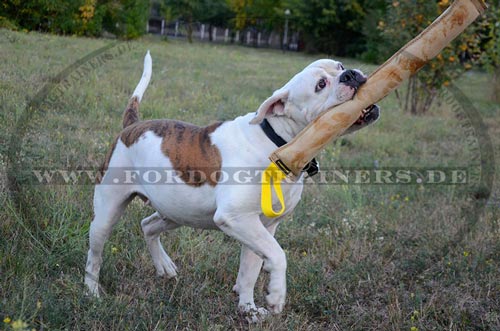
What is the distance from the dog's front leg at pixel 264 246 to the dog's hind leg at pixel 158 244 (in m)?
0.95

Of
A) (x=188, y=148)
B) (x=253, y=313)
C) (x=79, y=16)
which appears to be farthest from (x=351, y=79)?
(x=79, y=16)

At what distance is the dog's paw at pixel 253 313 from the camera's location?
3.62 meters

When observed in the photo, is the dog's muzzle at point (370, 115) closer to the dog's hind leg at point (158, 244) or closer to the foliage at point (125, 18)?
the dog's hind leg at point (158, 244)

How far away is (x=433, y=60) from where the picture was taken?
11797 mm

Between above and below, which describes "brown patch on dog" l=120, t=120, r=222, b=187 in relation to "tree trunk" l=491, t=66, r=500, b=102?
above

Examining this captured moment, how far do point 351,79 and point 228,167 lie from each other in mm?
946

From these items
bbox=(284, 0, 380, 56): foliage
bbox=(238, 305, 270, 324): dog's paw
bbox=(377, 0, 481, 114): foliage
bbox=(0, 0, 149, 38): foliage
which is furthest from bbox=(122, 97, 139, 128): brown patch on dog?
bbox=(284, 0, 380, 56): foliage

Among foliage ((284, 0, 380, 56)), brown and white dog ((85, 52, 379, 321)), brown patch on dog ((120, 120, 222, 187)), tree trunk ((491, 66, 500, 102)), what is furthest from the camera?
foliage ((284, 0, 380, 56))

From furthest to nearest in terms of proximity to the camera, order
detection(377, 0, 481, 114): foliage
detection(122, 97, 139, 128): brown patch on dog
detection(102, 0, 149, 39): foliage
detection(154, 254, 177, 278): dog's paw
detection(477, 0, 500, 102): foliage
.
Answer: detection(102, 0, 149, 39): foliage < detection(477, 0, 500, 102): foliage < detection(377, 0, 481, 114): foliage < detection(122, 97, 139, 128): brown patch on dog < detection(154, 254, 177, 278): dog's paw

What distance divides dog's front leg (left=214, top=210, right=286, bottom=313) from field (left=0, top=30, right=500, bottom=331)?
0.29 metres

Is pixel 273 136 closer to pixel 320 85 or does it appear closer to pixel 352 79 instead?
pixel 320 85

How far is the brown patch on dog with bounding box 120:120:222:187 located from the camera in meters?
3.73

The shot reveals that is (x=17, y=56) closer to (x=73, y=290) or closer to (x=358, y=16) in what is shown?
(x=73, y=290)

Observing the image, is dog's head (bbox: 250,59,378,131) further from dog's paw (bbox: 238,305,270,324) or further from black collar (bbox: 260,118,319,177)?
dog's paw (bbox: 238,305,270,324)
